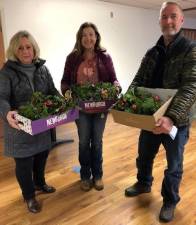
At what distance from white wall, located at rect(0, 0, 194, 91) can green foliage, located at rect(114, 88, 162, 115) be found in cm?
265

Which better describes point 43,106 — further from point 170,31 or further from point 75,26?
point 75,26

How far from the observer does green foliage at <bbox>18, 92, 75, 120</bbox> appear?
1.68 m

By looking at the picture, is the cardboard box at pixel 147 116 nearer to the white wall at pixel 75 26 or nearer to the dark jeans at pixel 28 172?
the dark jeans at pixel 28 172

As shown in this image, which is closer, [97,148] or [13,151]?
[13,151]

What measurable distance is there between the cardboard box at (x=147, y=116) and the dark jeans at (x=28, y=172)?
735mm

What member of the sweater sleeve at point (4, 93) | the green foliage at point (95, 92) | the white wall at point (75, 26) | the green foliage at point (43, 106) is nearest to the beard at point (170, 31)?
the green foliage at point (95, 92)

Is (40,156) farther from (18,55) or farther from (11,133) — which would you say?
(18,55)

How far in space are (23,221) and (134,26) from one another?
4.61 m

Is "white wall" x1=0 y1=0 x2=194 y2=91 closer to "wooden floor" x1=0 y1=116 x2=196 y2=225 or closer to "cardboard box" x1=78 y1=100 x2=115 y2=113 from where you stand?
"wooden floor" x1=0 y1=116 x2=196 y2=225

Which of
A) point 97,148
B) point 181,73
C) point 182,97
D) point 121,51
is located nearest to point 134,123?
point 182,97

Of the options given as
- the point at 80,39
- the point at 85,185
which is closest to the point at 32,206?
the point at 85,185

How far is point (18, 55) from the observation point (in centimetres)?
185

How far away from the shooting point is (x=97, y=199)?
224 cm

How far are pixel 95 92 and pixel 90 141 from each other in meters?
0.51
